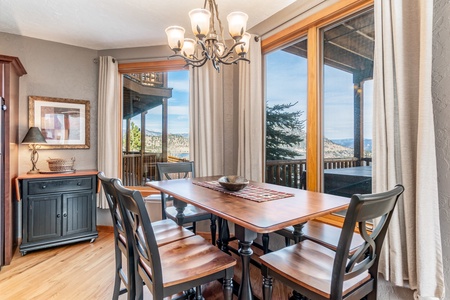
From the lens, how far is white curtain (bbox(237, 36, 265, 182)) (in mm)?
2814

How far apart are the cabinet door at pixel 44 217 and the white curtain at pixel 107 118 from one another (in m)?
0.61

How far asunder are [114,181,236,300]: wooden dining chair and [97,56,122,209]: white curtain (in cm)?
223

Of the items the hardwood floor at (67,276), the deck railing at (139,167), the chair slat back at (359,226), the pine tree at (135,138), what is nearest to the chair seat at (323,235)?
the chair slat back at (359,226)

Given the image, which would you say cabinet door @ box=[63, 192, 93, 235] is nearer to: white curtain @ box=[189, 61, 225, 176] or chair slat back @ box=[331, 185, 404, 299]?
white curtain @ box=[189, 61, 225, 176]

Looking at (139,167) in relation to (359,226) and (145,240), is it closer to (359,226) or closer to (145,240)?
(145,240)

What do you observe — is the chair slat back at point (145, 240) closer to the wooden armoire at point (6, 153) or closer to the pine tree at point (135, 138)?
the wooden armoire at point (6, 153)

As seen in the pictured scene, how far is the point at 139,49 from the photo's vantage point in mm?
3449

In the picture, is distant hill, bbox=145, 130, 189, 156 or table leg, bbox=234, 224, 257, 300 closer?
table leg, bbox=234, 224, 257, 300

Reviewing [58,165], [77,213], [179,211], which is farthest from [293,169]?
[58,165]

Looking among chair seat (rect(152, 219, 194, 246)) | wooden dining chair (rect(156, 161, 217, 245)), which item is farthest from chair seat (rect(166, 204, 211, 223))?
chair seat (rect(152, 219, 194, 246))

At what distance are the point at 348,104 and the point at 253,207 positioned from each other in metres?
1.43

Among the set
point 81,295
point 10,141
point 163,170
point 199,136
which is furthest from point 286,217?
point 10,141

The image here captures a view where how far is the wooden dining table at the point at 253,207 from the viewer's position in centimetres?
118

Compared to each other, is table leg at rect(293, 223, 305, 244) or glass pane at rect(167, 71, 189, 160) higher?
glass pane at rect(167, 71, 189, 160)
